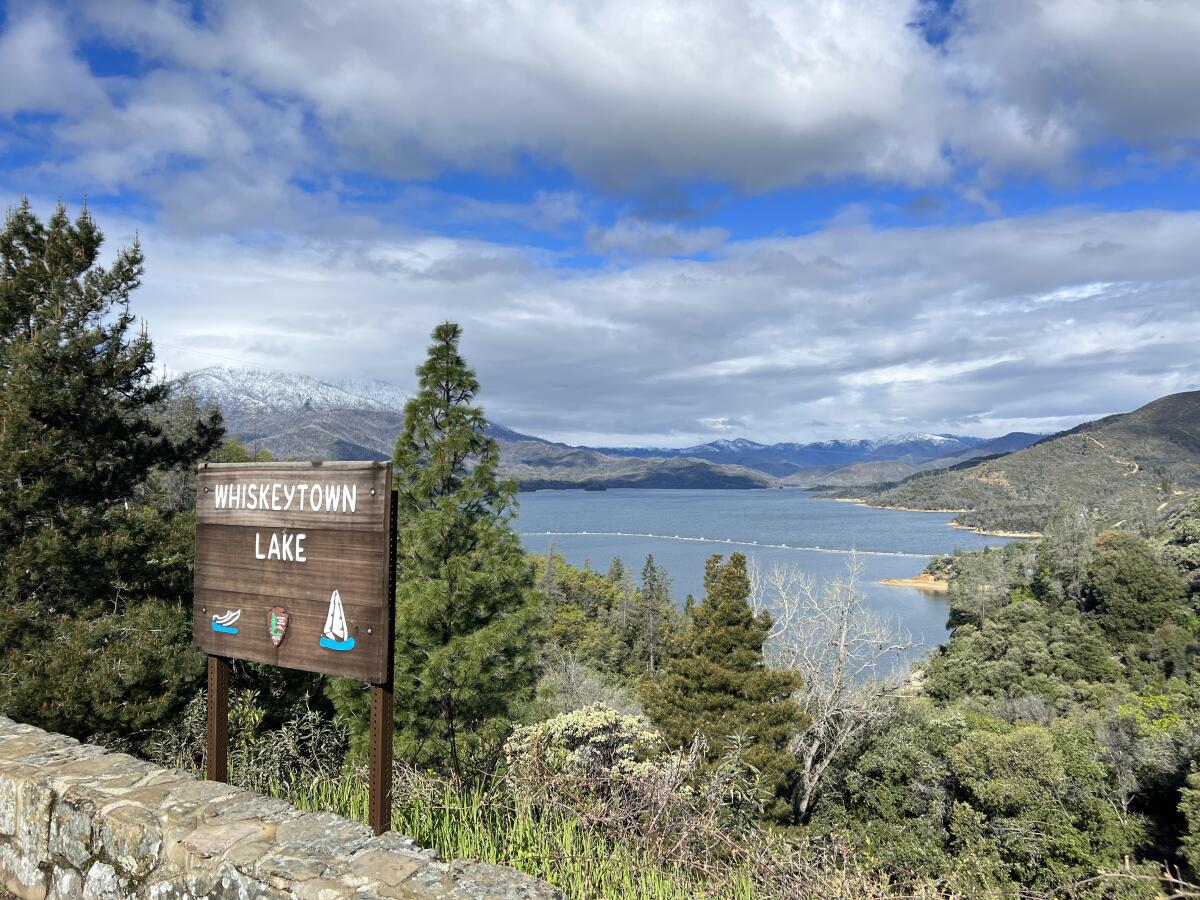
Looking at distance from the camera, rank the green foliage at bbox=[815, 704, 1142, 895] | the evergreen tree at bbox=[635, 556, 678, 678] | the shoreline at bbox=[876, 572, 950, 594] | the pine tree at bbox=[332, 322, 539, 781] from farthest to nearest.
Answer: the shoreline at bbox=[876, 572, 950, 594], the evergreen tree at bbox=[635, 556, 678, 678], the green foliage at bbox=[815, 704, 1142, 895], the pine tree at bbox=[332, 322, 539, 781]

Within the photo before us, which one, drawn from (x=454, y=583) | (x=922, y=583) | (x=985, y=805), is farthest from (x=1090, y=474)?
(x=454, y=583)

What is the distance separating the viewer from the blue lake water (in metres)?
69.5

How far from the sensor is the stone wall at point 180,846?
2434 mm

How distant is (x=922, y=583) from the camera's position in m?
75.1

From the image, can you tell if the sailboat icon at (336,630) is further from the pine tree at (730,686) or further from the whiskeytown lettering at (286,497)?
the pine tree at (730,686)

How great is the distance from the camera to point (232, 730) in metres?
5.88

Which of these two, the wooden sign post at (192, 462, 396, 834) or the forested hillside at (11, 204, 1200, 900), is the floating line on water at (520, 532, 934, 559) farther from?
the wooden sign post at (192, 462, 396, 834)

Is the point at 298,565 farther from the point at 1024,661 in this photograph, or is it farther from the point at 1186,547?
the point at 1186,547

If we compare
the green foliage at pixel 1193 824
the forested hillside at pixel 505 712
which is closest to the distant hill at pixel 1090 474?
the forested hillside at pixel 505 712

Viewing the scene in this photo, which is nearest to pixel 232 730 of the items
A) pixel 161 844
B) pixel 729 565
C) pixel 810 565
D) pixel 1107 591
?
pixel 161 844

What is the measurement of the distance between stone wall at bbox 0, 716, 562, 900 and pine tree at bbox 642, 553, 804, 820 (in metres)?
14.6

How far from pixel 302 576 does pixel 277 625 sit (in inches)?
10.5

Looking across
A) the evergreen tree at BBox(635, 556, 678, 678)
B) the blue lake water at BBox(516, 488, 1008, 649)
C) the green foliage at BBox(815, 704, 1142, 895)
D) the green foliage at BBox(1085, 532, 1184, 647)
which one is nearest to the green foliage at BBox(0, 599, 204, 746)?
the green foliage at BBox(815, 704, 1142, 895)

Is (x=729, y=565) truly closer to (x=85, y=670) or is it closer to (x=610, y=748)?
(x=610, y=748)
